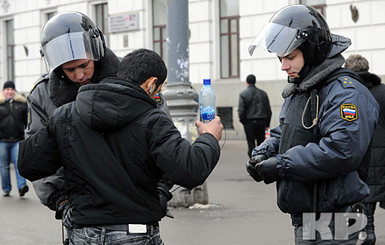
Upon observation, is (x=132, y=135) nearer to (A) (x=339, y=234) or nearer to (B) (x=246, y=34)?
(A) (x=339, y=234)

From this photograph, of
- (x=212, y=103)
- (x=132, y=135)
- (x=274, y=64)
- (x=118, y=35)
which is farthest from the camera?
(x=118, y=35)

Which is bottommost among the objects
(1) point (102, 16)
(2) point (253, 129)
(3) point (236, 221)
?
(3) point (236, 221)

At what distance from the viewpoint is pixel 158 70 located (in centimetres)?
293

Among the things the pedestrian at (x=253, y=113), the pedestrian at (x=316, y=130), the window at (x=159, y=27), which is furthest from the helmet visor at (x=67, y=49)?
the window at (x=159, y=27)

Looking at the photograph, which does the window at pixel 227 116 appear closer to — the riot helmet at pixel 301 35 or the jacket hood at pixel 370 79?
the jacket hood at pixel 370 79

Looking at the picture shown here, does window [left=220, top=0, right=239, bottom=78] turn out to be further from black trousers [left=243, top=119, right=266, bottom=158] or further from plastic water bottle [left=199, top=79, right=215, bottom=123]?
plastic water bottle [left=199, top=79, right=215, bottom=123]

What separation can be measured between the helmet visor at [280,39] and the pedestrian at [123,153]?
68 centimetres

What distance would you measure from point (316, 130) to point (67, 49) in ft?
4.42

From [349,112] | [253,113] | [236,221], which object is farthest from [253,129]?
[349,112]

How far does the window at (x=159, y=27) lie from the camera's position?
20328 mm

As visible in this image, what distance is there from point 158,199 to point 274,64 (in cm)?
1444

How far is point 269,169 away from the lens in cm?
321

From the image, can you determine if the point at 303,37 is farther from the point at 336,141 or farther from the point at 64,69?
the point at 64,69

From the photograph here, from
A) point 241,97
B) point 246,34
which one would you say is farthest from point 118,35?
point 241,97
